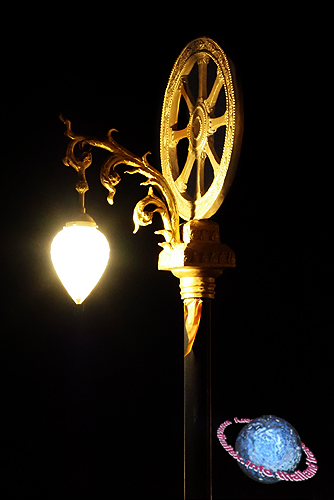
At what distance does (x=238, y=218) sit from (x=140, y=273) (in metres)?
0.59

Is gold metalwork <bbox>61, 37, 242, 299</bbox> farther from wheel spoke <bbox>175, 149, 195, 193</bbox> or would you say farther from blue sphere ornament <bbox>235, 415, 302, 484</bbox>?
blue sphere ornament <bbox>235, 415, 302, 484</bbox>

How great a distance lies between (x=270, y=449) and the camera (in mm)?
2857

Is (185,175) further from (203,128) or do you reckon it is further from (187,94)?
(187,94)

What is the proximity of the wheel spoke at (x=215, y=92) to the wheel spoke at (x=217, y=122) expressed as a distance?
0.19 feet

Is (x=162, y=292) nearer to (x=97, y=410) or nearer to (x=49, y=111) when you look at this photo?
(x=97, y=410)

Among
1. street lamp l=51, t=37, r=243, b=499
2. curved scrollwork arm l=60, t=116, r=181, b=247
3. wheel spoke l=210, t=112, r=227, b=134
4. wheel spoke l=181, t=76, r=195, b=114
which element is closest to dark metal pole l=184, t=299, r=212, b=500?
street lamp l=51, t=37, r=243, b=499

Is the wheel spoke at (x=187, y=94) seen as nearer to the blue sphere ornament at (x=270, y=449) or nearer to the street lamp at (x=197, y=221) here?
the street lamp at (x=197, y=221)

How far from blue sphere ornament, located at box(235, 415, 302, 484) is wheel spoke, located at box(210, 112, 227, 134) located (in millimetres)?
1210

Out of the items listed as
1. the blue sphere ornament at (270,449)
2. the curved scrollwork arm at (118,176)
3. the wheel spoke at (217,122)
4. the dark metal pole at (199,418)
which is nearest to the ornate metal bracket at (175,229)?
the curved scrollwork arm at (118,176)

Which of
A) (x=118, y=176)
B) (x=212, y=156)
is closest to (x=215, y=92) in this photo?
(x=212, y=156)

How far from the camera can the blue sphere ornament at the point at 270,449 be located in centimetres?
286

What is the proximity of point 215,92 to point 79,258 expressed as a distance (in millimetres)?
788

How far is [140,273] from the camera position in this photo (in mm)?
3678

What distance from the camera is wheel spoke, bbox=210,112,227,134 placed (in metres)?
2.51
